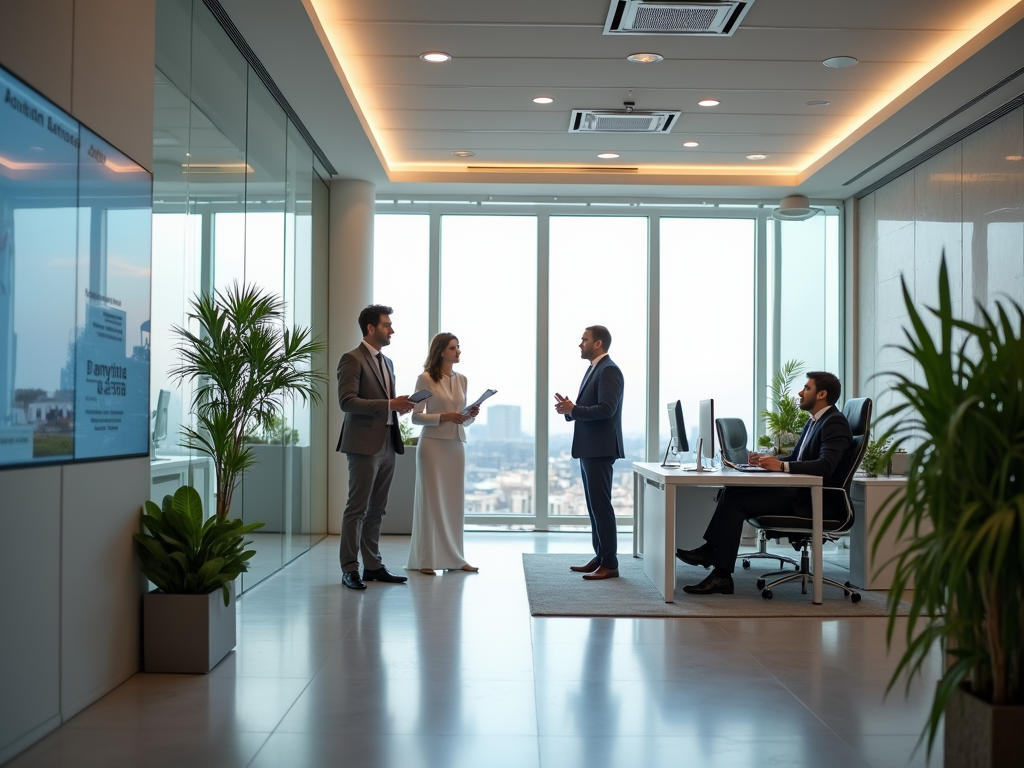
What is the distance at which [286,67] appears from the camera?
6.04 metres

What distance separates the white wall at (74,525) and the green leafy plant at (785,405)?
6284 mm

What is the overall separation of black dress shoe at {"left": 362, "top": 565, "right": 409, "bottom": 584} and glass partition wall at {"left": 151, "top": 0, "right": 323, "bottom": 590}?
2.21 ft

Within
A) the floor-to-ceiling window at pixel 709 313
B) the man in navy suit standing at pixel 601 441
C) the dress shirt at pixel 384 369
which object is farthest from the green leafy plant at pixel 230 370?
the floor-to-ceiling window at pixel 709 313

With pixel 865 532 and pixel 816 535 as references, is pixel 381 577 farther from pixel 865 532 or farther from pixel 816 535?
pixel 865 532

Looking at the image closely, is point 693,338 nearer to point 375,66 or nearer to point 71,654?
point 375,66

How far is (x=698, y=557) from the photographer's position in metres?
6.26

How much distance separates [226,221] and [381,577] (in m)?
2.46

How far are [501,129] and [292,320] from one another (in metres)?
2.32

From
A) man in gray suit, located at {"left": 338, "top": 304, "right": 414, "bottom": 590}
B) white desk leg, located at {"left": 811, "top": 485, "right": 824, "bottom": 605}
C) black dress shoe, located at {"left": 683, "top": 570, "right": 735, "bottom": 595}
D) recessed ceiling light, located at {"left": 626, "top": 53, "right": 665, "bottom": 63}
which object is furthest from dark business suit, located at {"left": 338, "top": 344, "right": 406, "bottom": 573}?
white desk leg, located at {"left": 811, "top": 485, "right": 824, "bottom": 605}

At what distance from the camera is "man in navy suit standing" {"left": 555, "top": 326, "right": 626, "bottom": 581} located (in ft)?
21.1

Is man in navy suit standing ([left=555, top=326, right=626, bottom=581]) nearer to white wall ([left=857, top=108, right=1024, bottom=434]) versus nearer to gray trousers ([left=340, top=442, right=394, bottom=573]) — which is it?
gray trousers ([left=340, top=442, right=394, bottom=573])

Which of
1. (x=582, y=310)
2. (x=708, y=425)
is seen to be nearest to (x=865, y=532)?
(x=708, y=425)

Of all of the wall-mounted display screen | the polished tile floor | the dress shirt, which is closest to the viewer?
the wall-mounted display screen

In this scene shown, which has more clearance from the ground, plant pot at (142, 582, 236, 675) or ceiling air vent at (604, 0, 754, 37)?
ceiling air vent at (604, 0, 754, 37)
